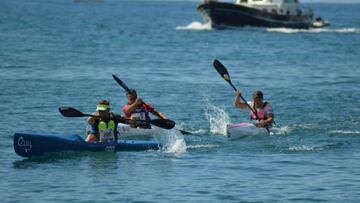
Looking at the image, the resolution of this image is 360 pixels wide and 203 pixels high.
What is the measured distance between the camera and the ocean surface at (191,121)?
1814 cm

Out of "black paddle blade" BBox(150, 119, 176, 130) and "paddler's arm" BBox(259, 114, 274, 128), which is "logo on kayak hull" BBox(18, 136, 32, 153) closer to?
"black paddle blade" BBox(150, 119, 176, 130)

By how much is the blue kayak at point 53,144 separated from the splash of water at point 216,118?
4.46 m

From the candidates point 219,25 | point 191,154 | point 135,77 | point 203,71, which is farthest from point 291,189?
point 219,25

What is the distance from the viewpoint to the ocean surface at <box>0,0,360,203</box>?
1814 cm

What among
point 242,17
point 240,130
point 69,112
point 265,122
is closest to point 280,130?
point 265,122

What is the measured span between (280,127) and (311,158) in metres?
4.50

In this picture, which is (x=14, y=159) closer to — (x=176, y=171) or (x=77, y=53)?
(x=176, y=171)

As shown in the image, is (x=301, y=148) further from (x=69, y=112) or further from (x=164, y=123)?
(x=69, y=112)

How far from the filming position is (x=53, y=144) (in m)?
20.5

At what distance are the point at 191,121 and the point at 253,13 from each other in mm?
44640

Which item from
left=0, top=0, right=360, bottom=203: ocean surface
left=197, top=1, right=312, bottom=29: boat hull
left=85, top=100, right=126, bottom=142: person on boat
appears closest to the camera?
left=0, top=0, right=360, bottom=203: ocean surface

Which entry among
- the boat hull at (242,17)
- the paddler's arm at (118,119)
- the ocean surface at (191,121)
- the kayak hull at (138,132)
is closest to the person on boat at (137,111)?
the kayak hull at (138,132)

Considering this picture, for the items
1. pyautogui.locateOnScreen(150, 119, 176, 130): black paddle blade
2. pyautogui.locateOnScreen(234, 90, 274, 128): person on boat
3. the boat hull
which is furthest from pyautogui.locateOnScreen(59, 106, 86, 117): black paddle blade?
the boat hull

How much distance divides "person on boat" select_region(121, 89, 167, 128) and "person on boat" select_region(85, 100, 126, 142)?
1.65 metres
